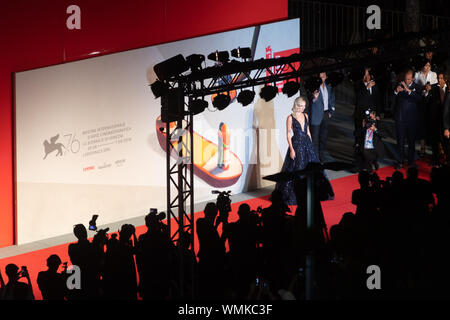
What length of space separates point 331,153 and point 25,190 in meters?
5.37

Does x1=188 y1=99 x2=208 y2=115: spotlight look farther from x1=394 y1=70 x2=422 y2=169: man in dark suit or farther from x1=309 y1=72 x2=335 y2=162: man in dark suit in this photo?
x1=394 y1=70 x2=422 y2=169: man in dark suit

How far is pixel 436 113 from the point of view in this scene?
10.5 metres

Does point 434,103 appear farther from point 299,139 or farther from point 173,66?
point 173,66

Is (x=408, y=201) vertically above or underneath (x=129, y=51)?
underneath

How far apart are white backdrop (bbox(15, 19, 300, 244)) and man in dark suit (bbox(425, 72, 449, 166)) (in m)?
3.54

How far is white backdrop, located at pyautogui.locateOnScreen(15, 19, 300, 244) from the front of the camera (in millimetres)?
9195

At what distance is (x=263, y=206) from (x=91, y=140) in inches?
111

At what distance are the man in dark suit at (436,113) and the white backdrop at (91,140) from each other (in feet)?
11.6

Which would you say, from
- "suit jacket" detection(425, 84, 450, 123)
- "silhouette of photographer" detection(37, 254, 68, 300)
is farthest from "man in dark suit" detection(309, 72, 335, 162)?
"silhouette of photographer" detection(37, 254, 68, 300)

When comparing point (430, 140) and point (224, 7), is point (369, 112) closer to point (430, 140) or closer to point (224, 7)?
point (430, 140)

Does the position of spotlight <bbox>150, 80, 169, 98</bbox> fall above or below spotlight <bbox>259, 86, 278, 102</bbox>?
below

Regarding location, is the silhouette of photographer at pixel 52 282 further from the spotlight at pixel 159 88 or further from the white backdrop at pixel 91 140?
the white backdrop at pixel 91 140

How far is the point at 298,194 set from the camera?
292 inches
